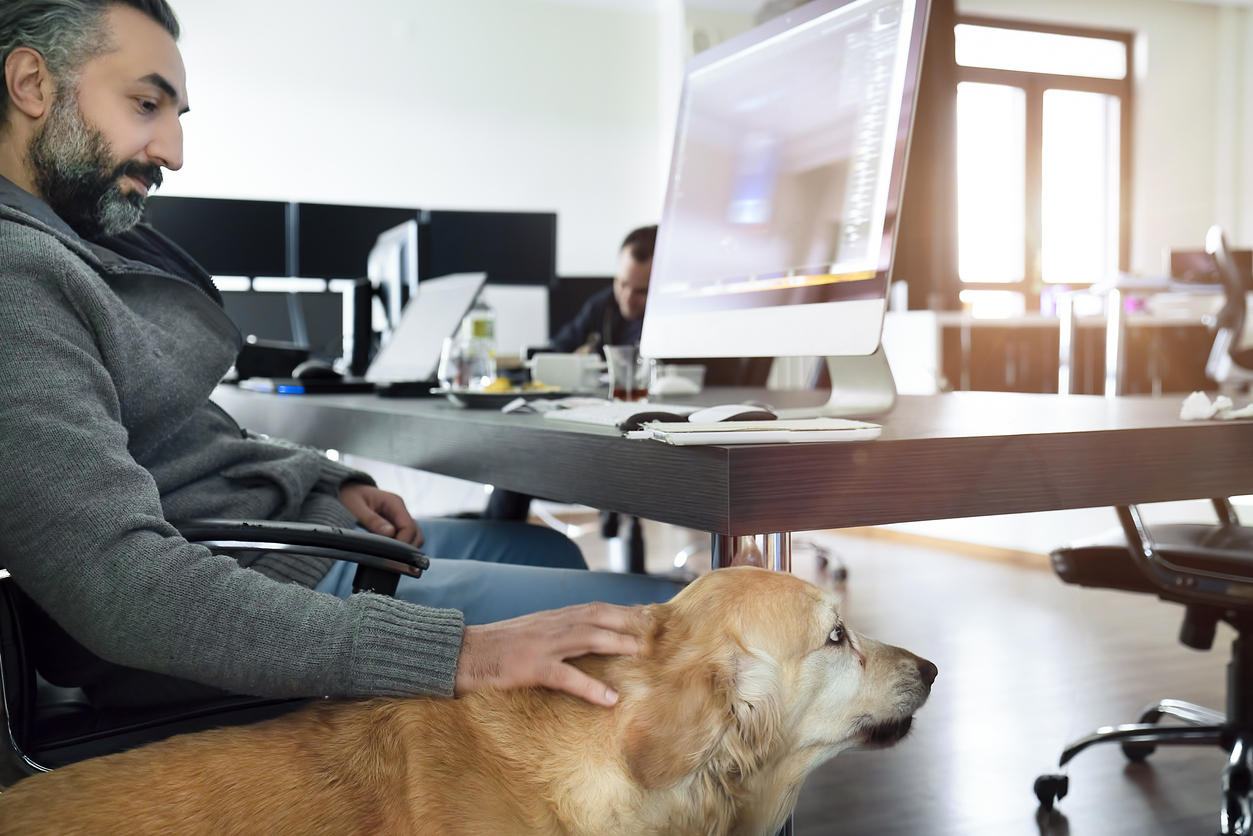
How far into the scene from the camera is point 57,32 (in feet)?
3.57

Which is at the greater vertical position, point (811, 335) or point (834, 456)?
point (811, 335)

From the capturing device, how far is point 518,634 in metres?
0.86

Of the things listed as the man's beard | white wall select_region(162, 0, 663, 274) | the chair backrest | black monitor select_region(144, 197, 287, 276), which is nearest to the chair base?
the chair backrest

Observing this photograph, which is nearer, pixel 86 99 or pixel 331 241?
pixel 86 99

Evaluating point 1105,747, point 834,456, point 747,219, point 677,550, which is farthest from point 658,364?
point 677,550

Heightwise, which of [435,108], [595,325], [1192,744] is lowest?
[1192,744]

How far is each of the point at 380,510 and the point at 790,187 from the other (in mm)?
734

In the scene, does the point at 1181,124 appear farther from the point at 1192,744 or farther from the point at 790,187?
the point at 790,187

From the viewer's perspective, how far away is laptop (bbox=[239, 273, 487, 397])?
2277 millimetres

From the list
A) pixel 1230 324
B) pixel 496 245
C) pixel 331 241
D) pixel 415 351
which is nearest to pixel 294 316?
Result: pixel 331 241

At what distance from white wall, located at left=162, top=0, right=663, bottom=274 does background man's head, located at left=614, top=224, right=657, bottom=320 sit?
2.85 metres

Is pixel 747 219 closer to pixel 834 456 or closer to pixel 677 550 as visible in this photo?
pixel 834 456

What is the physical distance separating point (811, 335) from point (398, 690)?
63 cm

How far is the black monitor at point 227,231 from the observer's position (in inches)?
171
